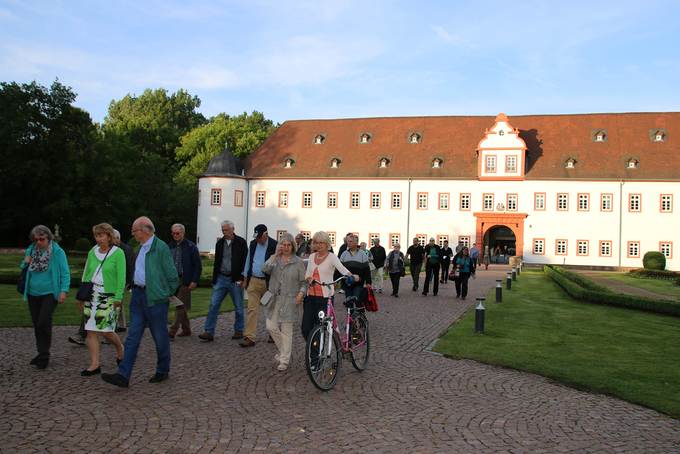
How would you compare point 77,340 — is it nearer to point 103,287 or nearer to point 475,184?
point 103,287

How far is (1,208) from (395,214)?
28921 millimetres

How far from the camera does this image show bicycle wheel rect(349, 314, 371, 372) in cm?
870

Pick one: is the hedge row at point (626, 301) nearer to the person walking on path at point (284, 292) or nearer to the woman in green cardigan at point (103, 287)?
the person walking on path at point (284, 292)

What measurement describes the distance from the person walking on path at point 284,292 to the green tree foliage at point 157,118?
63724 mm

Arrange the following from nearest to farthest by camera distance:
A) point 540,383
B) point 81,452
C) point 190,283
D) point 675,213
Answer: point 81,452
point 540,383
point 190,283
point 675,213

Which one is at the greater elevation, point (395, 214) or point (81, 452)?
point (395, 214)

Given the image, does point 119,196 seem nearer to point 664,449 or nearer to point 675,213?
point 675,213

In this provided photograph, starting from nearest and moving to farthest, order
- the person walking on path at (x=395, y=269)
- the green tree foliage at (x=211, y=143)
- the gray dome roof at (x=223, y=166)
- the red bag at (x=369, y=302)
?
the red bag at (x=369, y=302) → the person walking on path at (x=395, y=269) → the gray dome roof at (x=223, y=166) → the green tree foliage at (x=211, y=143)

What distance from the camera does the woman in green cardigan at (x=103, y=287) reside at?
25.6 feet

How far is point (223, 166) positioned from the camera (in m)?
53.8

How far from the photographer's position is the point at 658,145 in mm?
48875

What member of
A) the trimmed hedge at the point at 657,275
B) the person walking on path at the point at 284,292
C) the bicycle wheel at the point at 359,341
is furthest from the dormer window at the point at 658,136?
the person walking on path at the point at 284,292

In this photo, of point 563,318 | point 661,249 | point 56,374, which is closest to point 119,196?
point 661,249

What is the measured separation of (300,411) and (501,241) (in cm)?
5292
